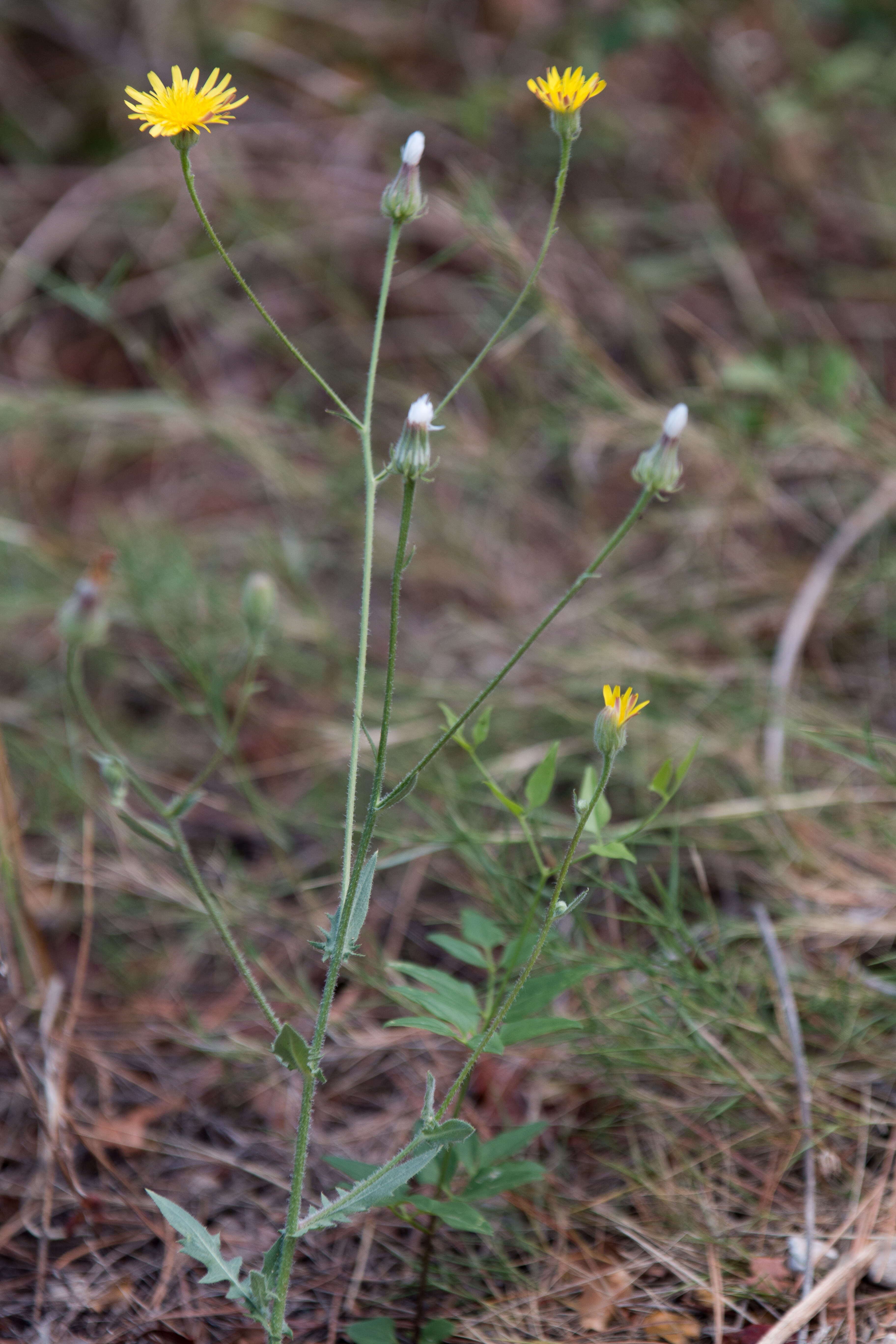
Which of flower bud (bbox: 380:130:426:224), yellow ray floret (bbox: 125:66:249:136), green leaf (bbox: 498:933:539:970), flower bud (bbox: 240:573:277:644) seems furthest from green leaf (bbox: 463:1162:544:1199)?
yellow ray floret (bbox: 125:66:249:136)

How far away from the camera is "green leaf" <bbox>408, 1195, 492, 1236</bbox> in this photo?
45.2 inches

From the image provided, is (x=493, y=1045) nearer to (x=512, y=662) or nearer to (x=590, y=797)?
(x=590, y=797)

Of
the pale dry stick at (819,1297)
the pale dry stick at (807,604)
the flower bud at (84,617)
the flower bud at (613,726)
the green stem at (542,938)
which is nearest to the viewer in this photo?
the green stem at (542,938)

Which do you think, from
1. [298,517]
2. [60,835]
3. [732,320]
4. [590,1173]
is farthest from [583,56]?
[590,1173]

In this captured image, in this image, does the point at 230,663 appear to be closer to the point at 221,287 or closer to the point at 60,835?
the point at 60,835

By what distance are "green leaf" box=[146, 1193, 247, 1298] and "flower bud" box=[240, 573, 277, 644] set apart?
72 centimetres

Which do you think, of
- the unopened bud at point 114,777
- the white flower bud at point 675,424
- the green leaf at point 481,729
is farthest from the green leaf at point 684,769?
the unopened bud at point 114,777

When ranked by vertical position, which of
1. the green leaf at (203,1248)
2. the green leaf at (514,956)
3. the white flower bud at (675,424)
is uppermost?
the white flower bud at (675,424)

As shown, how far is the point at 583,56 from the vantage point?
3.10 metres

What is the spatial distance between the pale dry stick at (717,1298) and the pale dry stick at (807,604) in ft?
2.79

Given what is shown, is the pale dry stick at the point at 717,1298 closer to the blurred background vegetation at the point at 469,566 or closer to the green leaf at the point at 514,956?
the blurred background vegetation at the point at 469,566

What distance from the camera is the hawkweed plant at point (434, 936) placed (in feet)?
3.51

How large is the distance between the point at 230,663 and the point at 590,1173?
144cm

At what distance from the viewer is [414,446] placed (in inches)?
42.9
